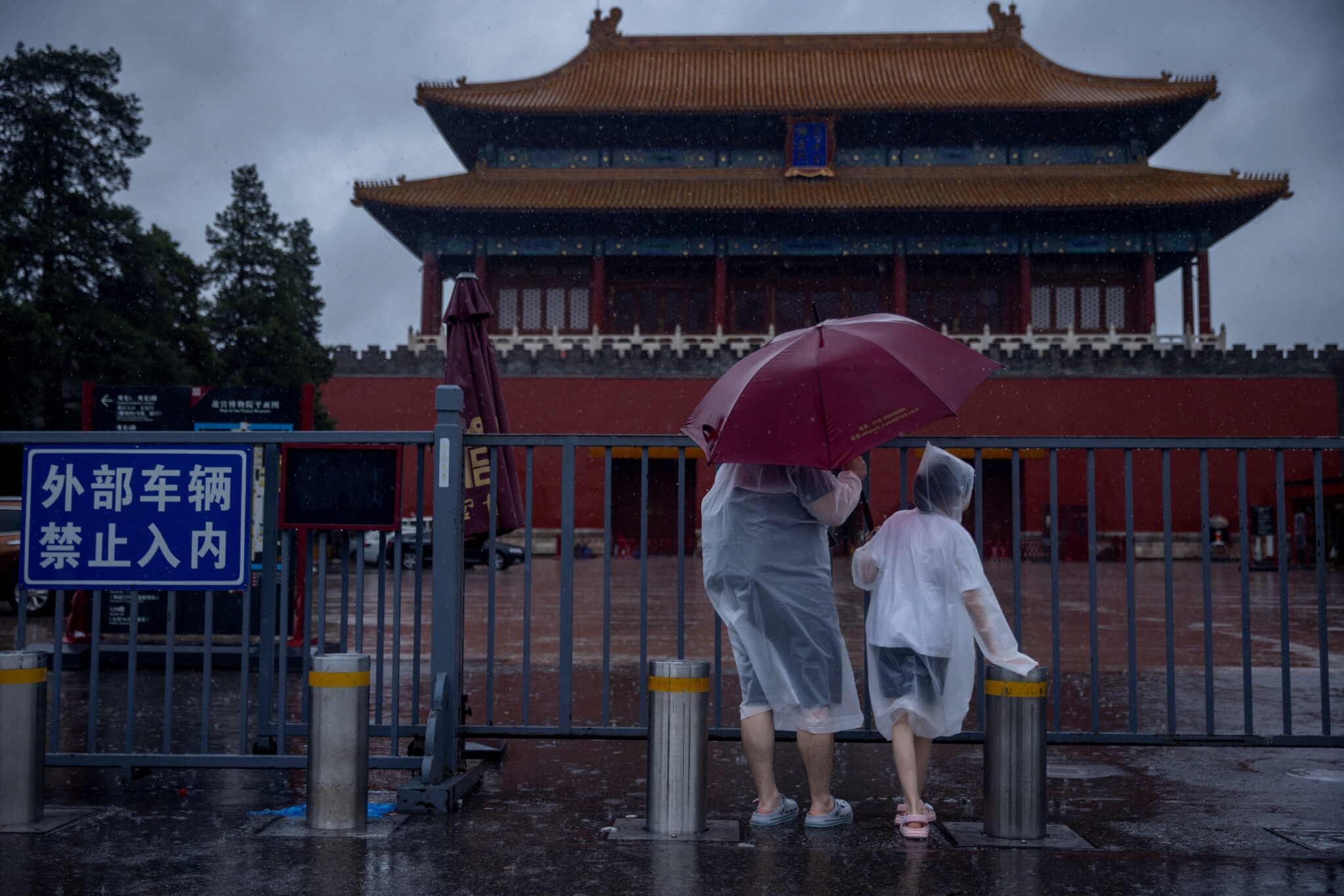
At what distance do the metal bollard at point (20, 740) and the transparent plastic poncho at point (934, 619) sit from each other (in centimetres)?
283

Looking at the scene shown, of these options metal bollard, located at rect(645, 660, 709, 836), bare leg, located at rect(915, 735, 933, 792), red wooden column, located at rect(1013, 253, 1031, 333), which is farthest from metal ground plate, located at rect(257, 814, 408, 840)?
red wooden column, located at rect(1013, 253, 1031, 333)

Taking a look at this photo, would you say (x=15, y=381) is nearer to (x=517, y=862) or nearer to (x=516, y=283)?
(x=516, y=283)

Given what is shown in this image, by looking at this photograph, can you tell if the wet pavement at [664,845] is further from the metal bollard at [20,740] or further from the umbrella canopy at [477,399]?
the umbrella canopy at [477,399]

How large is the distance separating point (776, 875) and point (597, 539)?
2359 centimetres

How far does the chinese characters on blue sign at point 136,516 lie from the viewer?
4191 mm

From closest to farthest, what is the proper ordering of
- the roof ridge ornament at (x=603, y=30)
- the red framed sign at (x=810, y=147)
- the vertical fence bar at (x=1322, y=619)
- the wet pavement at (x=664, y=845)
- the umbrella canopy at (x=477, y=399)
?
the wet pavement at (x=664, y=845) < the vertical fence bar at (x=1322, y=619) < the umbrella canopy at (x=477, y=399) < the red framed sign at (x=810, y=147) < the roof ridge ornament at (x=603, y=30)

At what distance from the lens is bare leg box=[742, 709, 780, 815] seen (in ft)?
12.1

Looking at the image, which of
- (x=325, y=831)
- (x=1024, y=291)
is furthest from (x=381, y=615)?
(x=1024, y=291)

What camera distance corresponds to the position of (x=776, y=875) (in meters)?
3.21

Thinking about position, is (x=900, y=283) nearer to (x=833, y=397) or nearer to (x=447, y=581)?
(x=447, y=581)

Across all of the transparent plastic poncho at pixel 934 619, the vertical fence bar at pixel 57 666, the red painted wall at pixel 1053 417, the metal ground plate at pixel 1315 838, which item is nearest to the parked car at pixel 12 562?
the vertical fence bar at pixel 57 666

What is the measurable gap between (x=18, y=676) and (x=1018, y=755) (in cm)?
333

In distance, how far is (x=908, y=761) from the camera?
3.62 meters

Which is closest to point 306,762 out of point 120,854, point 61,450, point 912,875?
point 120,854
